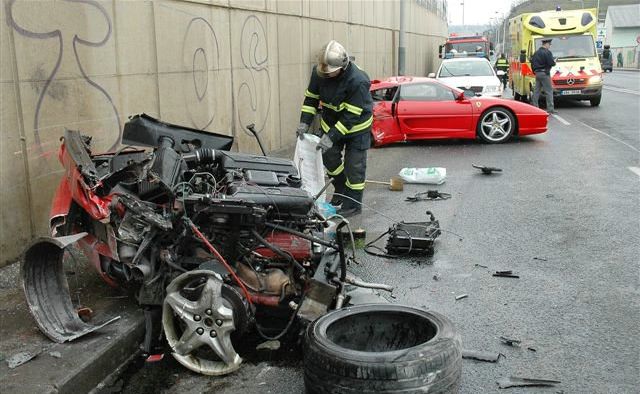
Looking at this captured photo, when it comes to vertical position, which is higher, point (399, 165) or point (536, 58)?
point (536, 58)

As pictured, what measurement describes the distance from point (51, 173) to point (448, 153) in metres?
8.37

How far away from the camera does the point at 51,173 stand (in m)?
5.95

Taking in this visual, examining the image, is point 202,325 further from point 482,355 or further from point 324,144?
point 324,144

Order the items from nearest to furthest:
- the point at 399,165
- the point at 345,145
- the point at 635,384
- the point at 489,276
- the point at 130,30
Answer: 1. the point at 635,384
2. the point at 489,276
3. the point at 130,30
4. the point at 345,145
5. the point at 399,165

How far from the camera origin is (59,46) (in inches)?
239

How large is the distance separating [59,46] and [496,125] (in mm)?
9458

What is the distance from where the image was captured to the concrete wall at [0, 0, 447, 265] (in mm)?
5574

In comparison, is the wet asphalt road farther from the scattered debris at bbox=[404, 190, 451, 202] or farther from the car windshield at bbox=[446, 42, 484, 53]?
the car windshield at bbox=[446, 42, 484, 53]

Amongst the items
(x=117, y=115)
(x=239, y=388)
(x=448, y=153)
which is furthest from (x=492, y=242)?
(x=448, y=153)

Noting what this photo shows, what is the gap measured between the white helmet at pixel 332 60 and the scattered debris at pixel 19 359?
4.53 metres

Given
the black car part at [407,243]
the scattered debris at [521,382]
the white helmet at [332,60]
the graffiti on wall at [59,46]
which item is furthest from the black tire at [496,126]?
the scattered debris at [521,382]

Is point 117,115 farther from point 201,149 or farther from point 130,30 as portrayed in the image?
point 201,149

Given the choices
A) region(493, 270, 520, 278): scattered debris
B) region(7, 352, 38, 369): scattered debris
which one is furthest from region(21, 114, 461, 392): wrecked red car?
region(493, 270, 520, 278): scattered debris

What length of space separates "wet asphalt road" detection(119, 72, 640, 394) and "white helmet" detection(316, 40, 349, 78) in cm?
180
